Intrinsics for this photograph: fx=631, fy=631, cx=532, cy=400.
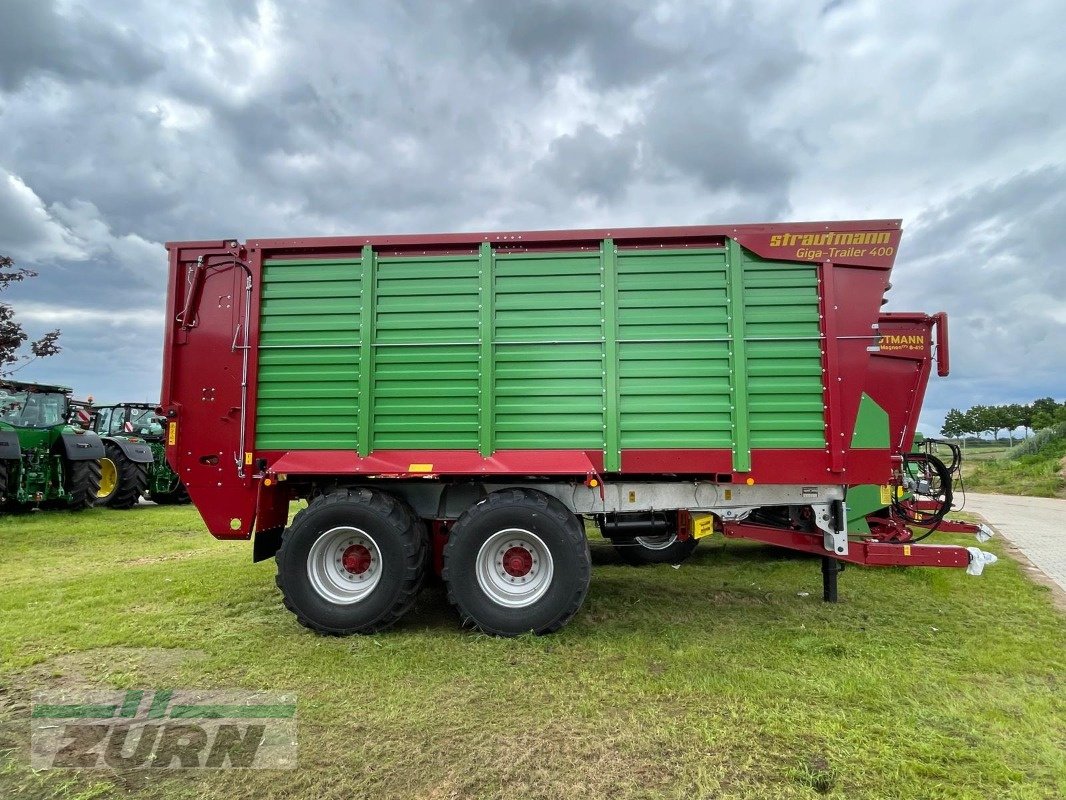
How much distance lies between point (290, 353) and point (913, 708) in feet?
14.9

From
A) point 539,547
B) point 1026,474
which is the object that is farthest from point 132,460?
point 1026,474

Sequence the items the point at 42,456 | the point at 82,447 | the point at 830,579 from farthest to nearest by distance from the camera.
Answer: the point at 82,447
the point at 42,456
the point at 830,579

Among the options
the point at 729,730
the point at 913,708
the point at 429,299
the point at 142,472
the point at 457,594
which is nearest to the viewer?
the point at 729,730

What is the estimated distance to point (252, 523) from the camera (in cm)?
485

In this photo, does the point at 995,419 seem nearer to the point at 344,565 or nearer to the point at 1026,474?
the point at 1026,474

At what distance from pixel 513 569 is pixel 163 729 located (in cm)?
226

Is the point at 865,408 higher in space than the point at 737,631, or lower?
higher

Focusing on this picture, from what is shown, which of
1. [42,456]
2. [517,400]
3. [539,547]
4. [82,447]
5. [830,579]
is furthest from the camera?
[82,447]

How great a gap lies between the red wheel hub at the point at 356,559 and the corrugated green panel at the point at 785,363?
2.94 meters

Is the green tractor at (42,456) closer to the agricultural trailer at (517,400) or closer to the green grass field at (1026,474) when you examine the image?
the agricultural trailer at (517,400)

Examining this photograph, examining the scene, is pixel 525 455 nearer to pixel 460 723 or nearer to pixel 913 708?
pixel 460 723

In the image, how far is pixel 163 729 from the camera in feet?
10.2

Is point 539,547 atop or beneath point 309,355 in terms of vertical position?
beneath

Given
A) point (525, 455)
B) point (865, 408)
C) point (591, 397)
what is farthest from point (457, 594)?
point (865, 408)
